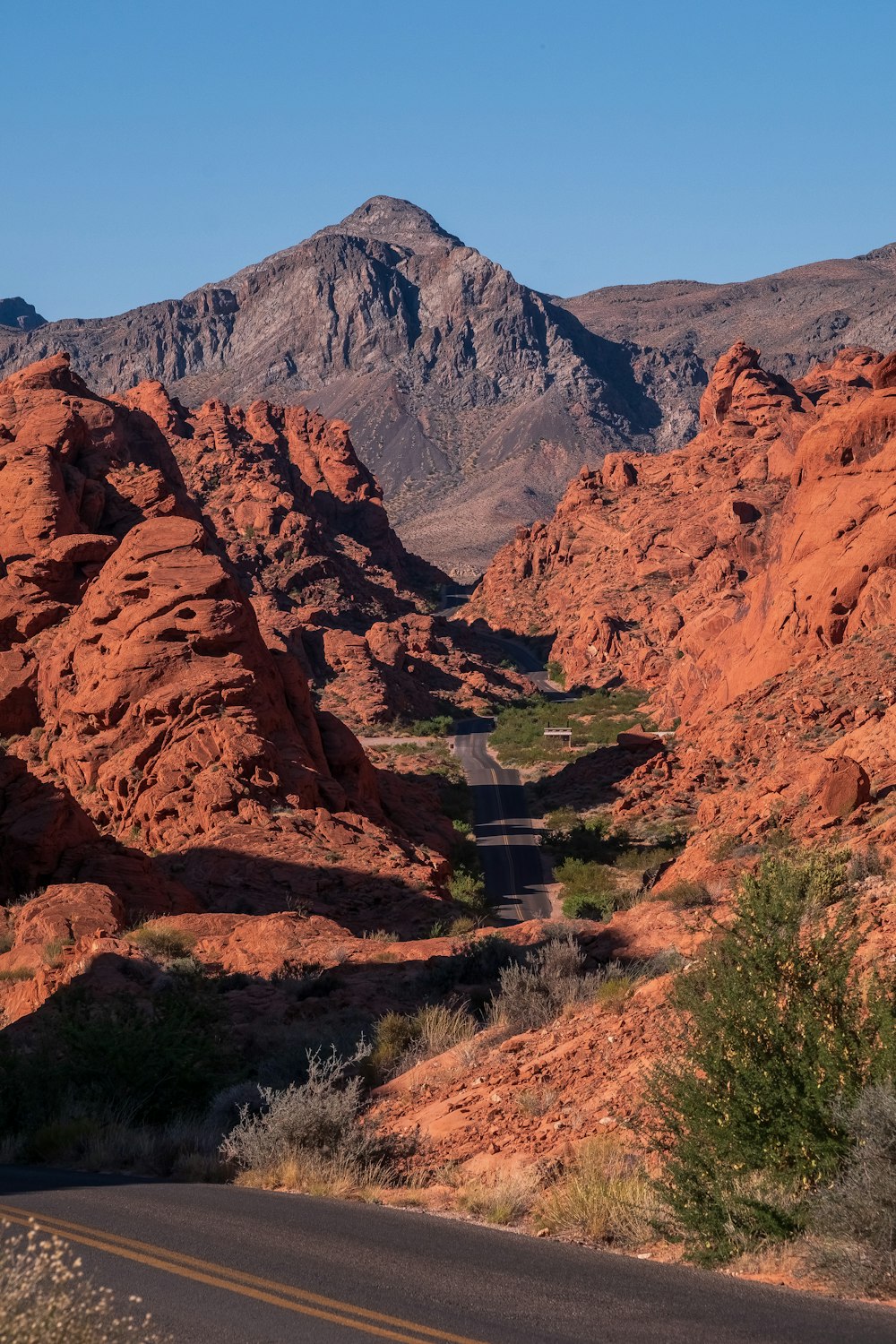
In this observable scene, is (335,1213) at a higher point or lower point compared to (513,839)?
higher

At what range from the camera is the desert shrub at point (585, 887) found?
32856 millimetres

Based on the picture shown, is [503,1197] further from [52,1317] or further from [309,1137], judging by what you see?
[52,1317]

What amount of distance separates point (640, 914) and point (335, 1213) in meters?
12.7

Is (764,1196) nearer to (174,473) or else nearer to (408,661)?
(174,473)

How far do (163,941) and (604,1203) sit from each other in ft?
54.4

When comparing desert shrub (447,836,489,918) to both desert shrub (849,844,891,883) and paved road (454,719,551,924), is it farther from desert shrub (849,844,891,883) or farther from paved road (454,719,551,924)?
desert shrub (849,844,891,883)

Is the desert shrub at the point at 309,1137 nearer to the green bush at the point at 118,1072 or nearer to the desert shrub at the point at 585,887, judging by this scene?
the green bush at the point at 118,1072

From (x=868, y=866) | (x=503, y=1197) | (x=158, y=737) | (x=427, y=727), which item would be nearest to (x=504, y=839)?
(x=158, y=737)

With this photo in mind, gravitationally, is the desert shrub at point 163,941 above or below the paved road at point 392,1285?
below

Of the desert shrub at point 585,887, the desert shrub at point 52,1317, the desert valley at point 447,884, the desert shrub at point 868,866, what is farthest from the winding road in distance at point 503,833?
the desert shrub at point 52,1317

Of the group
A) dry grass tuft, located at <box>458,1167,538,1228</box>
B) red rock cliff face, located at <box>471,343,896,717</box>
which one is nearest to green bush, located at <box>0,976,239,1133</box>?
dry grass tuft, located at <box>458,1167,538,1228</box>

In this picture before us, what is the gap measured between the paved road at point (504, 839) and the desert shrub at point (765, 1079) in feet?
84.5

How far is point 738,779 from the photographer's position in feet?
145

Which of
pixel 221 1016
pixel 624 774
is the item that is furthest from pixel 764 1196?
pixel 624 774
